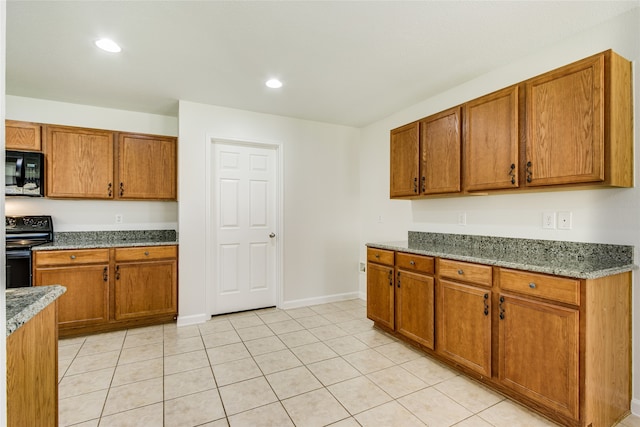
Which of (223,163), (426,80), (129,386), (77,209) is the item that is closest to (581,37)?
(426,80)

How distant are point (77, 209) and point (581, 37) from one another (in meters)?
4.94

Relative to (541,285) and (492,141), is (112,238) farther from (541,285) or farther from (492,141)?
(541,285)

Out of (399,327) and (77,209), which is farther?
(77,209)

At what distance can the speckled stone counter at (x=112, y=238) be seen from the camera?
335 cm

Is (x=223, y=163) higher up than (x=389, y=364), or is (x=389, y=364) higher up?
(x=223, y=163)

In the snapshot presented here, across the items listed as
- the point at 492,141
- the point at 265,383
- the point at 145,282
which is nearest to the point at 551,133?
the point at 492,141

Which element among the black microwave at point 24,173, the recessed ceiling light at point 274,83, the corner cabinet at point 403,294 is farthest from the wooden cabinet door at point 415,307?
the black microwave at point 24,173

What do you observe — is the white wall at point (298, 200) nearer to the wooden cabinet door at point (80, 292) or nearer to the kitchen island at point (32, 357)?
the wooden cabinet door at point (80, 292)

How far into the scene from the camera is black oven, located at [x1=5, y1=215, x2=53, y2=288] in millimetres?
2916

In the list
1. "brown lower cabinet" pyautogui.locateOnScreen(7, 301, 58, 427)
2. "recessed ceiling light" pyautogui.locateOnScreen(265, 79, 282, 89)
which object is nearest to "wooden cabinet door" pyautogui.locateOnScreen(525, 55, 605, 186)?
"recessed ceiling light" pyautogui.locateOnScreen(265, 79, 282, 89)

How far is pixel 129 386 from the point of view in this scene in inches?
88.0

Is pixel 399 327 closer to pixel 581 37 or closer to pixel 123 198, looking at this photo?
pixel 581 37

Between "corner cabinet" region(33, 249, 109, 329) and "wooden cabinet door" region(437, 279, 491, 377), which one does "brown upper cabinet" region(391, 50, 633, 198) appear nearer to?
"wooden cabinet door" region(437, 279, 491, 377)

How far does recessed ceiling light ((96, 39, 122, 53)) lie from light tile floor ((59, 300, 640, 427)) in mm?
2482
